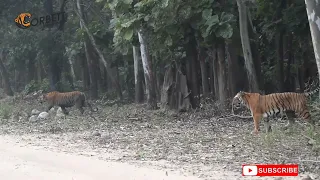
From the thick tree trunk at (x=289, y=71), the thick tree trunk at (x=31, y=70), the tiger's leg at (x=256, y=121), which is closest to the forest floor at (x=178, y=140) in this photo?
the tiger's leg at (x=256, y=121)

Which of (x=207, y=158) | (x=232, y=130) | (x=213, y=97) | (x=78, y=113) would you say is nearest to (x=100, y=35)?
(x=78, y=113)

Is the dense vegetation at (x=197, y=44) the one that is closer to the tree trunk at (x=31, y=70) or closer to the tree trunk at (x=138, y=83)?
the tree trunk at (x=138, y=83)

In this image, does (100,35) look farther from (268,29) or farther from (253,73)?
(253,73)

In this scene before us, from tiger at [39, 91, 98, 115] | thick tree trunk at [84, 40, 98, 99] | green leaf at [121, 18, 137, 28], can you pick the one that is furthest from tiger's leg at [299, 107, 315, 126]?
thick tree trunk at [84, 40, 98, 99]

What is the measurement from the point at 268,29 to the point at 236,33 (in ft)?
11.6

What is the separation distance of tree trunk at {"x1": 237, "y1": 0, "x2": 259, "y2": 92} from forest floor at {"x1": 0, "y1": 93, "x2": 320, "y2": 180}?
1200 millimetres

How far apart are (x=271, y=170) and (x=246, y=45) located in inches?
340

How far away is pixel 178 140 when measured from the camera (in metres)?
13.1

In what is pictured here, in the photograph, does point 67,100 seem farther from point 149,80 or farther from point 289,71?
point 289,71

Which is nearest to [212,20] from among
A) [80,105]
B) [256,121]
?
[256,121]

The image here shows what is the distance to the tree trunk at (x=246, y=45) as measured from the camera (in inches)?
639

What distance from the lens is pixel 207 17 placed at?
16375 millimetres

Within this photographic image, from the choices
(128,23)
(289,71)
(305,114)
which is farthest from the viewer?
(289,71)

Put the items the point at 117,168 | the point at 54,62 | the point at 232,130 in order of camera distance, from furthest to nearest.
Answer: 1. the point at 54,62
2. the point at 232,130
3. the point at 117,168
